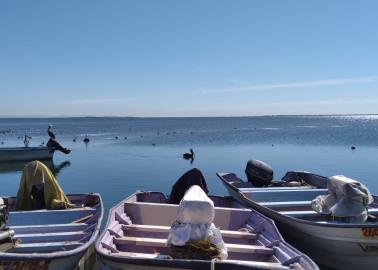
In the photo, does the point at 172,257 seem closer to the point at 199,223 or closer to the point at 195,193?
the point at 199,223

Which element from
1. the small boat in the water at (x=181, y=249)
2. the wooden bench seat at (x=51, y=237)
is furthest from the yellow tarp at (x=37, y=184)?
the wooden bench seat at (x=51, y=237)

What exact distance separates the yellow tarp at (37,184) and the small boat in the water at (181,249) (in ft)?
4.92

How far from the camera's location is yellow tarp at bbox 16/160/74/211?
29.8 feet

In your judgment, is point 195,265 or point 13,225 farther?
point 13,225

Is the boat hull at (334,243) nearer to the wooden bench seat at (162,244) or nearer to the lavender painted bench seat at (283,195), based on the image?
the wooden bench seat at (162,244)

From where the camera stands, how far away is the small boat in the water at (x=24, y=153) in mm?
25625

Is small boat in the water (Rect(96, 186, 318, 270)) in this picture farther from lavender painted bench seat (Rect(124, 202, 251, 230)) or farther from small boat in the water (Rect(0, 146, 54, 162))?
small boat in the water (Rect(0, 146, 54, 162))

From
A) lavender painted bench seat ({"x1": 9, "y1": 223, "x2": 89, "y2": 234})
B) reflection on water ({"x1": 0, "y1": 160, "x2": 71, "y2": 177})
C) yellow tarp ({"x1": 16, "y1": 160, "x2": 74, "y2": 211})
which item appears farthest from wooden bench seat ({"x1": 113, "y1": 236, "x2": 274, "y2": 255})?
reflection on water ({"x1": 0, "y1": 160, "x2": 71, "y2": 177})

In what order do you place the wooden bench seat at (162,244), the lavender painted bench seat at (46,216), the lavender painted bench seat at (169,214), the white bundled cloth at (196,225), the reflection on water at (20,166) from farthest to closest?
the reflection on water at (20,166) → the lavender painted bench seat at (169,214) → the lavender painted bench seat at (46,216) → the wooden bench seat at (162,244) → the white bundled cloth at (196,225)

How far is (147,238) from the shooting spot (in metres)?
7.35

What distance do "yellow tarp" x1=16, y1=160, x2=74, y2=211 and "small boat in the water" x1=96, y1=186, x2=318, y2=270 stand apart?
1.50 meters

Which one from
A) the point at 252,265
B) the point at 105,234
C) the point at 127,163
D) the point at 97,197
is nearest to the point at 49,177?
the point at 97,197

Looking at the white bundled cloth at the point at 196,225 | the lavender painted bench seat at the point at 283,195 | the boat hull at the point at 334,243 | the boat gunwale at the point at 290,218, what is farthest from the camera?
the lavender painted bench seat at the point at 283,195

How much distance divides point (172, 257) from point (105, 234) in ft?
4.94
